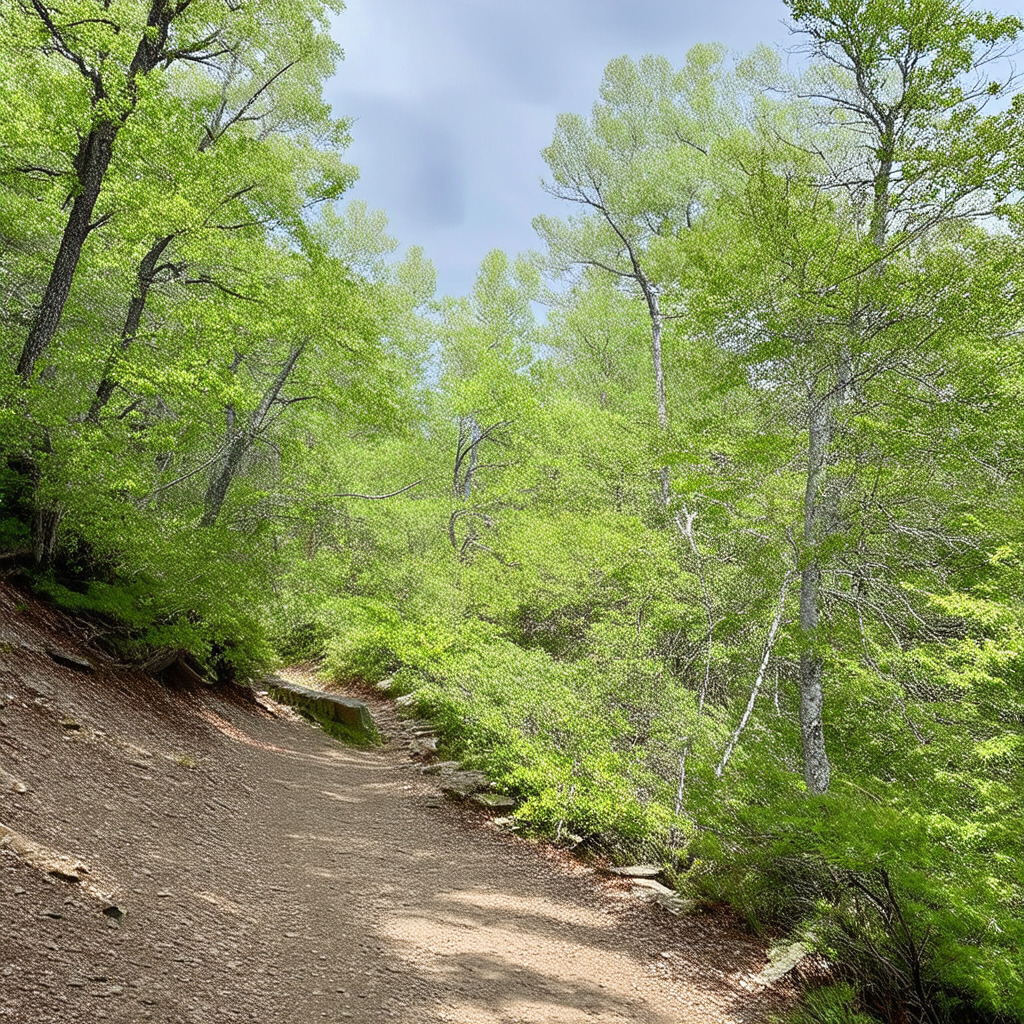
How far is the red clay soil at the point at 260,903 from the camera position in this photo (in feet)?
8.78

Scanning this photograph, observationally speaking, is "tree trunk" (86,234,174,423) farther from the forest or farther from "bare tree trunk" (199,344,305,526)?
"bare tree trunk" (199,344,305,526)

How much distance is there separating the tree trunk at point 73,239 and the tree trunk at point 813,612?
7.81m

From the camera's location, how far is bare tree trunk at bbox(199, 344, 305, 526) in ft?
33.1

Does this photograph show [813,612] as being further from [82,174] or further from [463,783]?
[82,174]

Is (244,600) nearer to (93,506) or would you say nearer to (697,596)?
(93,506)

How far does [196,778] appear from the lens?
547 cm

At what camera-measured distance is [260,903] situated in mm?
3832

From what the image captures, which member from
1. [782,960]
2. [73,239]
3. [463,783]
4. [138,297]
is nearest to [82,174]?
[73,239]

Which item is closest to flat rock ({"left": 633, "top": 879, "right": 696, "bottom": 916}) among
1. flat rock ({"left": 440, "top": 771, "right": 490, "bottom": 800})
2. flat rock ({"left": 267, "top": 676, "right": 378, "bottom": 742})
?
flat rock ({"left": 440, "top": 771, "right": 490, "bottom": 800})

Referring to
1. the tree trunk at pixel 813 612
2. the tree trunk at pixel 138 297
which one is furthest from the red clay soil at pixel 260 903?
the tree trunk at pixel 138 297

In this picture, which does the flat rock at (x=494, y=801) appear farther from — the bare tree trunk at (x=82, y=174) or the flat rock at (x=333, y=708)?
the bare tree trunk at (x=82, y=174)

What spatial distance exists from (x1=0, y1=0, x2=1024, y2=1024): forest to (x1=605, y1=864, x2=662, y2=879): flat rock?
0.17m

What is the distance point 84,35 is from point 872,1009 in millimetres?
10177

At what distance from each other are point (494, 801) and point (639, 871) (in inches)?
80.6
